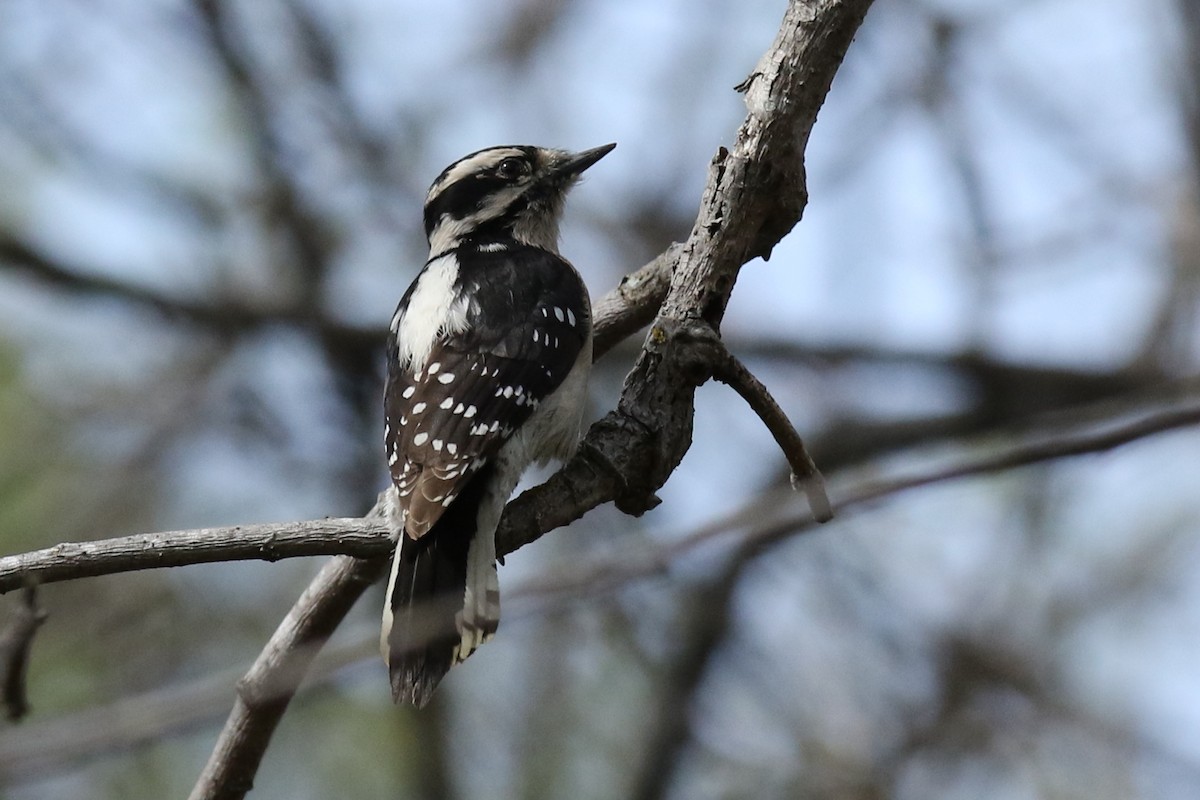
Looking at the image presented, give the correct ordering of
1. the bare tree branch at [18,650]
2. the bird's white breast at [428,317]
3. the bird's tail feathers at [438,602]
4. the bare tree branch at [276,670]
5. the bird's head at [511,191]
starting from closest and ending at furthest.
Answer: the bird's tail feathers at [438,602]
the bare tree branch at [18,650]
the bare tree branch at [276,670]
the bird's white breast at [428,317]
the bird's head at [511,191]

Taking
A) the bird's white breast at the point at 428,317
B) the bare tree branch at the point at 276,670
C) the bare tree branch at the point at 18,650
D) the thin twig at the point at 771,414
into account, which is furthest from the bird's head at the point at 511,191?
the bare tree branch at the point at 18,650

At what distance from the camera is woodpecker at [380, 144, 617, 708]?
355cm

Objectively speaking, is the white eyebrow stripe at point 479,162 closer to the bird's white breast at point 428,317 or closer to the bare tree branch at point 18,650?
the bird's white breast at point 428,317

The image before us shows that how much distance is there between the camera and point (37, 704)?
24.8 ft

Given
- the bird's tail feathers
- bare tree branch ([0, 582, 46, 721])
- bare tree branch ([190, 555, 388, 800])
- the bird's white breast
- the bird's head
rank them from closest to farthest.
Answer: the bird's tail feathers
bare tree branch ([0, 582, 46, 721])
bare tree branch ([190, 555, 388, 800])
the bird's white breast
the bird's head

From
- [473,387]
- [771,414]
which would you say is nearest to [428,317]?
[473,387]

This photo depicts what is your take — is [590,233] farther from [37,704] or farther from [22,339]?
[37,704]

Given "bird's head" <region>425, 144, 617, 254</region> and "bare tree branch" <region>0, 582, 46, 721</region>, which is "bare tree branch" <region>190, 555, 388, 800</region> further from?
"bird's head" <region>425, 144, 617, 254</region>

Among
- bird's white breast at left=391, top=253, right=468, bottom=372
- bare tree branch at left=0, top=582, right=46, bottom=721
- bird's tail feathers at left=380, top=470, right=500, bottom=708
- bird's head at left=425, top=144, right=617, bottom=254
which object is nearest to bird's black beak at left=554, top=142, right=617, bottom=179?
bird's head at left=425, top=144, right=617, bottom=254

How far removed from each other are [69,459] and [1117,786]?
6.59 meters

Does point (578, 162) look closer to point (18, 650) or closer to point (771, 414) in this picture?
point (771, 414)

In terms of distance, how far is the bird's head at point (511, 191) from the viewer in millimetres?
5723

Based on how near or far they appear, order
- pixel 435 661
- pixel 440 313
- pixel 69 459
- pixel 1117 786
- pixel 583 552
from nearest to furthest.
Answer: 1. pixel 435 661
2. pixel 440 313
3. pixel 1117 786
4. pixel 583 552
5. pixel 69 459

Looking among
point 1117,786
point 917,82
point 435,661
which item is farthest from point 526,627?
point 435,661
